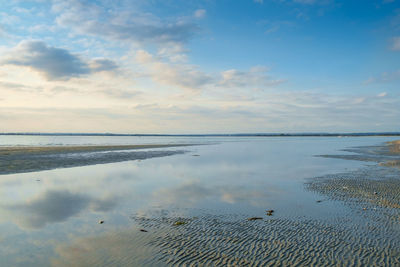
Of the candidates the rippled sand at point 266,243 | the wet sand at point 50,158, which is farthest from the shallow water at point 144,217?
the wet sand at point 50,158

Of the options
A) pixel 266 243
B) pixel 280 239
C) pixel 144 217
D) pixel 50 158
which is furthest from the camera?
pixel 50 158

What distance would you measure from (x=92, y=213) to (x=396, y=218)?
45.3ft

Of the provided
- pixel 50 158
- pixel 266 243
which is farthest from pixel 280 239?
pixel 50 158

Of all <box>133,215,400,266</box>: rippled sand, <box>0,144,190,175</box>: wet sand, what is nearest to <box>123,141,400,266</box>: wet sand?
<box>133,215,400,266</box>: rippled sand

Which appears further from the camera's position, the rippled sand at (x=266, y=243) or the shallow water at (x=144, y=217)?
the shallow water at (x=144, y=217)

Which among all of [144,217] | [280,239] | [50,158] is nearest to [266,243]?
[280,239]

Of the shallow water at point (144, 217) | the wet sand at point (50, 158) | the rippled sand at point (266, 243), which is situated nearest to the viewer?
the rippled sand at point (266, 243)

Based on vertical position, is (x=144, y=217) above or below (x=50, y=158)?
below

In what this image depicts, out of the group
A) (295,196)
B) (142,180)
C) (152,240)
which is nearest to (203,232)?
(152,240)

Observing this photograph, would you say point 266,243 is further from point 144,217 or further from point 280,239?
point 144,217

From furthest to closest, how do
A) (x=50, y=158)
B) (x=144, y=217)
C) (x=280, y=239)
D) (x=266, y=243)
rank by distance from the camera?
1. (x=50, y=158)
2. (x=144, y=217)
3. (x=280, y=239)
4. (x=266, y=243)

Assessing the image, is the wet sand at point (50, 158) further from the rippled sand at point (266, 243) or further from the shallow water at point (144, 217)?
the rippled sand at point (266, 243)

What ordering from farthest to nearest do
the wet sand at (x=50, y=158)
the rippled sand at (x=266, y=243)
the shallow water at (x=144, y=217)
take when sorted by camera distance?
the wet sand at (x=50, y=158) < the shallow water at (x=144, y=217) < the rippled sand at (x=266, y=243)

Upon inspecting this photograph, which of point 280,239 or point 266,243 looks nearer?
point 266,243
